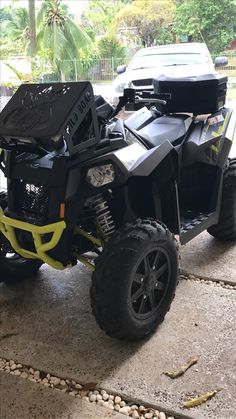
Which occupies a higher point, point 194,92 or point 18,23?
point 194,92

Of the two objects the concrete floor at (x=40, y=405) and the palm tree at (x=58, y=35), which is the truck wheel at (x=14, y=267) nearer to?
the concrete floor at (x=40, y=405)

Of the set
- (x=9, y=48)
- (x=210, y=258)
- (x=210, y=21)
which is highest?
(x=210, y=21)

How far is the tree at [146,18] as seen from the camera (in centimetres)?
1533

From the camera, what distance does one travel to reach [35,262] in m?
2.91

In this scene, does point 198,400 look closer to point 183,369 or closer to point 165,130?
point 183,369

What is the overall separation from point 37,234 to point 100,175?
0.40m

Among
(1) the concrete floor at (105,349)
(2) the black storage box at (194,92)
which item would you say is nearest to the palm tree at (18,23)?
(2) the black storage box at (194,92)

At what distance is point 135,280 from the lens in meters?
2.15

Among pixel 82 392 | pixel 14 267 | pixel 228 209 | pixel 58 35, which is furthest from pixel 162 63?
pixel 58 35

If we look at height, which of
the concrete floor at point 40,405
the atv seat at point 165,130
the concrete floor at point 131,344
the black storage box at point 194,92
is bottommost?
the concrete floor at point 131,344

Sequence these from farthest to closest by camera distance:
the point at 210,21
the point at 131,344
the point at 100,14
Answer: the point at 100,14 → the point at 210,21 → the point at 131,344

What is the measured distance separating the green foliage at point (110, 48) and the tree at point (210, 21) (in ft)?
13.4

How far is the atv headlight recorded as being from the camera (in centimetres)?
195

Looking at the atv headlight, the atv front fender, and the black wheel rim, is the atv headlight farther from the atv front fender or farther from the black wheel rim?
the black wheel rim
